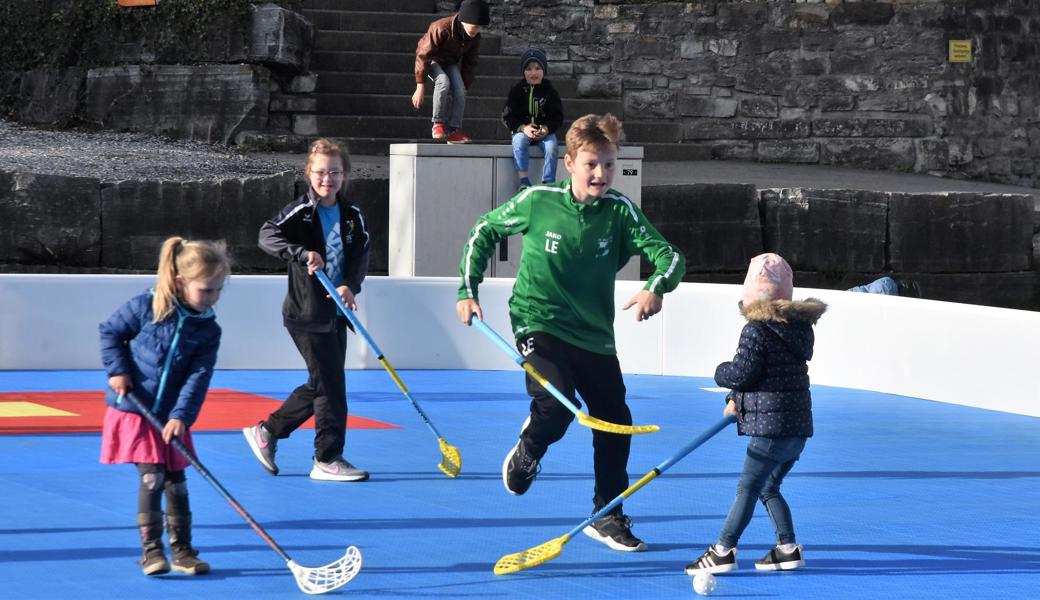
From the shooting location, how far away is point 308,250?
671cm

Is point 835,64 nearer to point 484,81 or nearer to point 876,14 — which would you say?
point 876,14

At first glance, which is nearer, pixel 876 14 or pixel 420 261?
pixel 420 261

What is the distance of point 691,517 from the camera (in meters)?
6.26

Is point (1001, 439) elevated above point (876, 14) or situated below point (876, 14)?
below

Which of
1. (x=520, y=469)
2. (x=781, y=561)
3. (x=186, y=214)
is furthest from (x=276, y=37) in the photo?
(x=781, y=561)

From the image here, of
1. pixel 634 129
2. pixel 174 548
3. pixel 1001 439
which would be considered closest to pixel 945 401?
pixel 1001 439

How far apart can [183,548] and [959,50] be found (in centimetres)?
1456

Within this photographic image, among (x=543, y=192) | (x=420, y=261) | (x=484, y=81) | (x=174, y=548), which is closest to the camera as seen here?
(x=174, y=548)

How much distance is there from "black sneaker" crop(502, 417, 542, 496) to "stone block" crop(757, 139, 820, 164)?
40.5 feet

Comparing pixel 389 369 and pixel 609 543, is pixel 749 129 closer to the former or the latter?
pixel 389 369

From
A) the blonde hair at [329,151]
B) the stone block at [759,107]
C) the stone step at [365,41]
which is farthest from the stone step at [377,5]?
the blonde hair at [329,151]

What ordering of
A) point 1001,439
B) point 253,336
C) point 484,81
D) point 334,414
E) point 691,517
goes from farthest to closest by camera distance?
point 484,81 → point 253,336 → point 1001,439 → point 334,414 → point 691,517

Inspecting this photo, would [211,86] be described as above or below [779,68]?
below

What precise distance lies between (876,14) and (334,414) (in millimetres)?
12551
